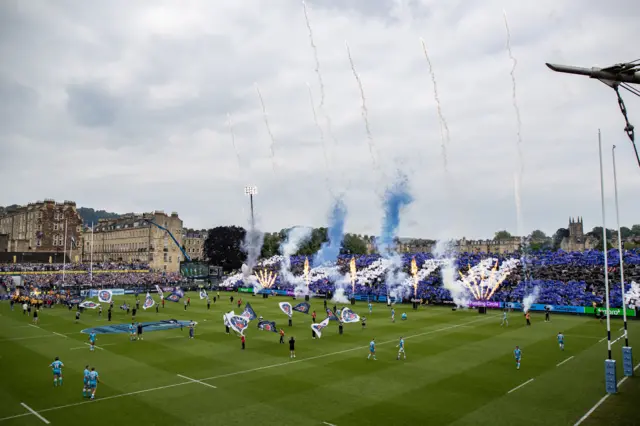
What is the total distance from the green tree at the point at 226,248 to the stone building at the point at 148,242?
34.8ft

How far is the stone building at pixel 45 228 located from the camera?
450ft

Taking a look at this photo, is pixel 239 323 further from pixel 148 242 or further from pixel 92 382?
pixel 148 242

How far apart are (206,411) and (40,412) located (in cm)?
754

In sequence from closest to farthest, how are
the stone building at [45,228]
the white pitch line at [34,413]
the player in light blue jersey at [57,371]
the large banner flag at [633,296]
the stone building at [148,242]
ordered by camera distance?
the white pitch line at [34,413]
the player in light blue jersey at [57,371]
the large banner flag at [633,296]
the stone building at [148,242]
the stone building at [45,228]

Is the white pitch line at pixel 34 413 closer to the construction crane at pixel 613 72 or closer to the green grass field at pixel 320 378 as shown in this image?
the green grass field at pixel 320 378

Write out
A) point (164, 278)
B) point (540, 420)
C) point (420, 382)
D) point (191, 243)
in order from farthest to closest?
1. point (191, 243)
2. point (164, 278)
3. point (420, 382)
4. point (540, 420)

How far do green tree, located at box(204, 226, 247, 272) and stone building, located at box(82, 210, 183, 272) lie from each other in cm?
1060

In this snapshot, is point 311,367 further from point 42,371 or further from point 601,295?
point 601,295

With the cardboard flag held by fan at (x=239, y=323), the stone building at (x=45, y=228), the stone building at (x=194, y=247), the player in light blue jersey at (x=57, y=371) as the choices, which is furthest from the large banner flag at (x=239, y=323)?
the stone building at (x=194, y=247)

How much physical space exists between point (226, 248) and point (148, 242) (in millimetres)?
23064

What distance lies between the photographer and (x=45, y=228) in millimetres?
137875

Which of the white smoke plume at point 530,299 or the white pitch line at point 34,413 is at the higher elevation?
the white smoke plume at point 530,299

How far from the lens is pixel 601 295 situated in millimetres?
57219

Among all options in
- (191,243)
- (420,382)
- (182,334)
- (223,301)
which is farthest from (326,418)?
(191,243)
